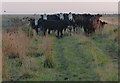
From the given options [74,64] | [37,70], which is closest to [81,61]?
[74,64]

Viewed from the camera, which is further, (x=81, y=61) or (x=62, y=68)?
(x=81, y=61)

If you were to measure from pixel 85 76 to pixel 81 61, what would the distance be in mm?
2289

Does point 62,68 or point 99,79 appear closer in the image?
point 99,79

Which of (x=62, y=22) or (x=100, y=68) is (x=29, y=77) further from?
(x=62, y=22)

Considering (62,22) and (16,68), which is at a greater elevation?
(62,22)

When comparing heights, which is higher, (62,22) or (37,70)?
(62,22)

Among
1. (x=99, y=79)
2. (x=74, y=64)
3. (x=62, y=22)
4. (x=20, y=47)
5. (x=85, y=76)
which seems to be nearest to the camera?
(x=99, y=79)

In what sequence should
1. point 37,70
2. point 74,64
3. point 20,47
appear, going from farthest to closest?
point 20,47 < point 74,64 < point 37,70

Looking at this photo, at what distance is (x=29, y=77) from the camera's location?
29.1ft

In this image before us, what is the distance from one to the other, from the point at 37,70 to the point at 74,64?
158 centimetres

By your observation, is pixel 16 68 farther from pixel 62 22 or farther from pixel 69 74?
pixel 62 22

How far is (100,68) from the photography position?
912 centimetres

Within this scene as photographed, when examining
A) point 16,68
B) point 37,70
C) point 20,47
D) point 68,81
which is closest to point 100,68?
point 68,81

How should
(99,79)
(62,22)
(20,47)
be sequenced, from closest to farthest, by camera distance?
(99,79) → (20,47) → (62,22)
